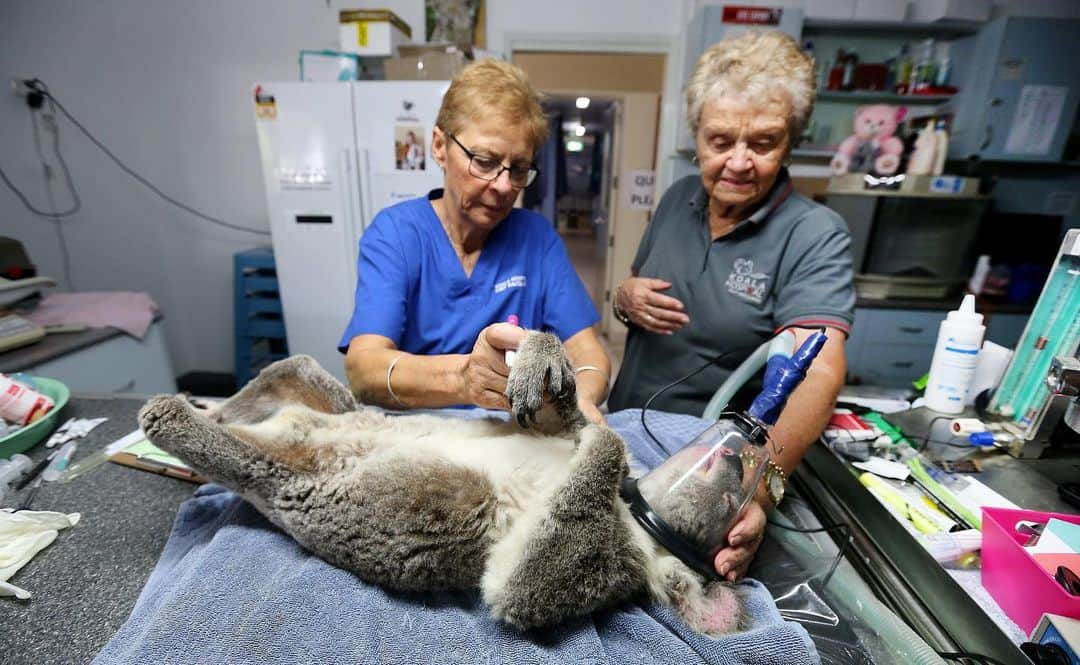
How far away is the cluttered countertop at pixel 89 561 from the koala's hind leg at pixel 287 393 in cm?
18

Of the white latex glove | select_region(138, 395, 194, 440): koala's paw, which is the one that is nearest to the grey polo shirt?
select_region(138, 395, 194, 440): koala's paw

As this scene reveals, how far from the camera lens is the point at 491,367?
31.7 inches

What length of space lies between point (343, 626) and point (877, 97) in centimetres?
396

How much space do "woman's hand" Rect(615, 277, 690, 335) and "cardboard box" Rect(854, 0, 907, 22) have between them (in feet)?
10.1

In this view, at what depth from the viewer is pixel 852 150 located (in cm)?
279

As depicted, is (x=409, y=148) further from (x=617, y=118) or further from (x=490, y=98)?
(x=617, y=118)

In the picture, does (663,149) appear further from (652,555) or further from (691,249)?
(652,555)

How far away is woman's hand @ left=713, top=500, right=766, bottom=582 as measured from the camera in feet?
2.31

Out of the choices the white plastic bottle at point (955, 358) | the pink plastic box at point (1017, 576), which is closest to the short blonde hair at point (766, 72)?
the white plastic bottle at point (955, 358)

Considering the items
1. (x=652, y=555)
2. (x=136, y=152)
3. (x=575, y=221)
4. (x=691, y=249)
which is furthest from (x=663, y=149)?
(x=575, y=221)

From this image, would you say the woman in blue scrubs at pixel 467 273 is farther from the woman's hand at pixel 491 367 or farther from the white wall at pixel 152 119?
the white wall at pixel 152 119

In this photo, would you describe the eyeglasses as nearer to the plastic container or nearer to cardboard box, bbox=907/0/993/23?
the plastic container

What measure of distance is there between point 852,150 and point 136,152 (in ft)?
→ 15.2

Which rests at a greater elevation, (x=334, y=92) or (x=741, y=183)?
(x=334, y=92)
